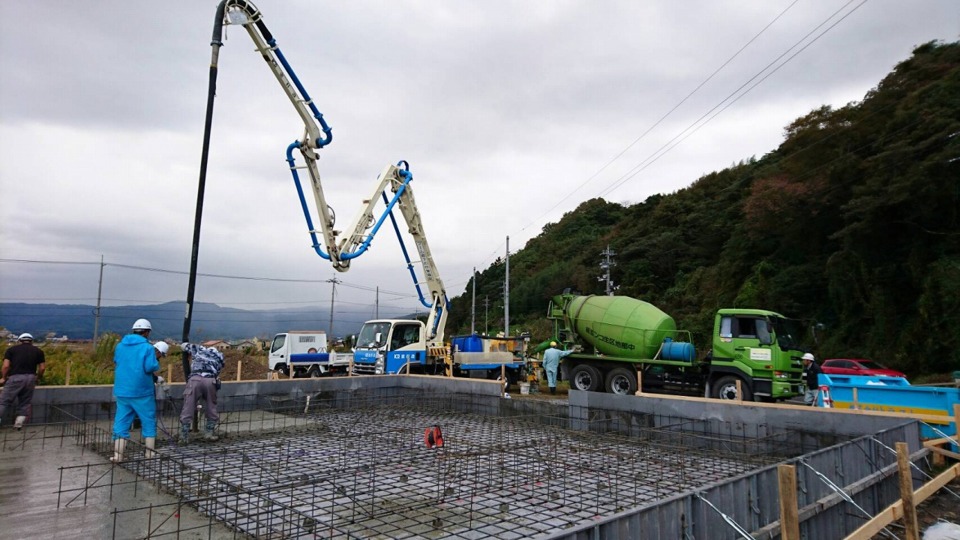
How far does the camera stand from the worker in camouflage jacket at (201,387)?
7039 mm

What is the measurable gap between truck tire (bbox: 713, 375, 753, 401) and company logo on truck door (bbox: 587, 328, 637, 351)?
1.96 m

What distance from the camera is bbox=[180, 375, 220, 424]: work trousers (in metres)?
7.02

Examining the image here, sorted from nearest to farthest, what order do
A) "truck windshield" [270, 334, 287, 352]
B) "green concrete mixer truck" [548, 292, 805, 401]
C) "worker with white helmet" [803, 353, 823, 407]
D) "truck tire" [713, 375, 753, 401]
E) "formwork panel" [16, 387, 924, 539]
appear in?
"formwork panel" [16, 387, 924, 539], "worker with white helmet" [803, 353, 823, 407], "green concrete mixer truck" [548, 292, 805, 401], "truck tire" [713, 375, 753, 401], "truck windshield" [270, 334, 287, 352]

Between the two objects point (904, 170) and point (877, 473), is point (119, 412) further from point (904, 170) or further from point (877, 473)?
point (904, 170)

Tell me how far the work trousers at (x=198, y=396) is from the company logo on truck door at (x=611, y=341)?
27.8ft

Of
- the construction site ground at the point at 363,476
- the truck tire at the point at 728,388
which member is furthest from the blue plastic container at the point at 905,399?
the truck tire at the point at 728,388

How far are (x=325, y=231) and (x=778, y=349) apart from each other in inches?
380

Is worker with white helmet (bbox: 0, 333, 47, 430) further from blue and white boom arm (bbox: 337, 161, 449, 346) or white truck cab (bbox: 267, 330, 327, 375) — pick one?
white truck cab (bbox: 267, 330, 327, 375)

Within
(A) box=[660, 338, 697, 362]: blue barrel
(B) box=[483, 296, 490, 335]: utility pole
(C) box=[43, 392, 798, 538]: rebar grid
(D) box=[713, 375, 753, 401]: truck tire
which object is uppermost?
(B) box=[483, 296, 490, 335]: utility pole

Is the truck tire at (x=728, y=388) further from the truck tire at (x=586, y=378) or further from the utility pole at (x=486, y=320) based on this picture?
the utility pole at (x=486, y=320)

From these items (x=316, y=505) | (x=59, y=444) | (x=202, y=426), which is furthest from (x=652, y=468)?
A: (x=59, y=444)

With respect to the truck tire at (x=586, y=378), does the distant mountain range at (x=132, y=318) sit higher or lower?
higher

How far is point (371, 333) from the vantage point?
14711mm

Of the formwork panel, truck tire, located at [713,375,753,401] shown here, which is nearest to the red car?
truck tire, located at [713,375,753,401]
